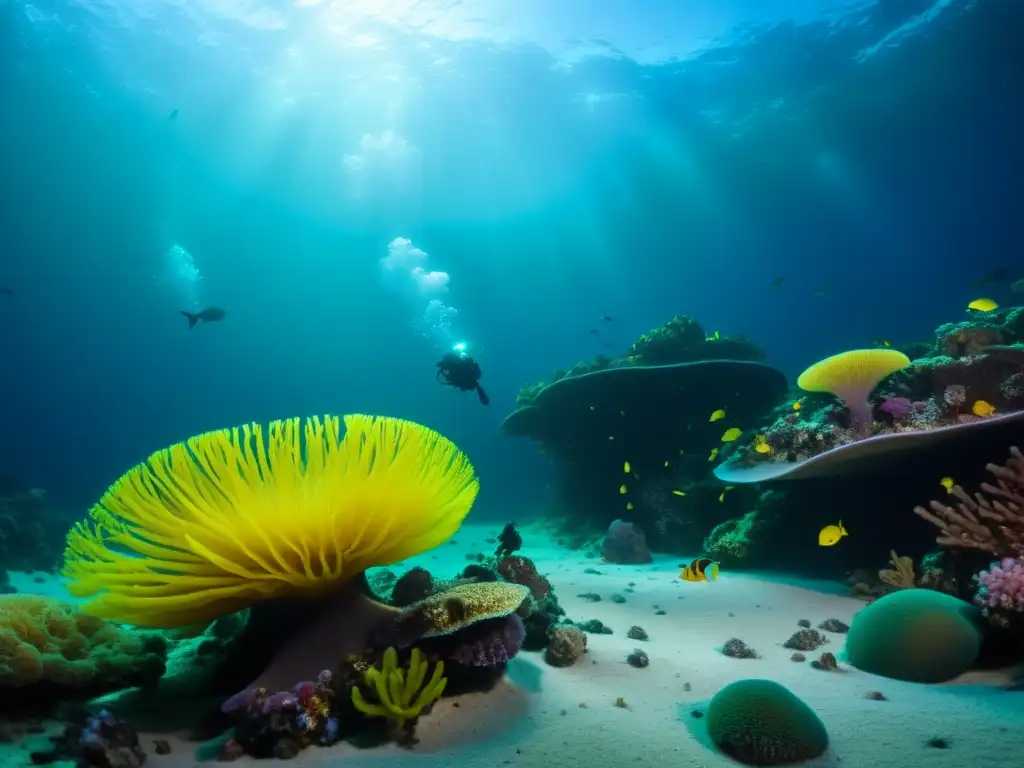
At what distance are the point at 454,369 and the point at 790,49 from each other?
26.4 metres

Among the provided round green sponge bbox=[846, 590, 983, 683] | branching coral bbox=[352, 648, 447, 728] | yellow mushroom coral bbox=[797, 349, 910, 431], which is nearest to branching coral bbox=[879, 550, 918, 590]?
round green sponge bbox=[846, 590, 983, 683]

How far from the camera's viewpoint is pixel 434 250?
57.4 metres

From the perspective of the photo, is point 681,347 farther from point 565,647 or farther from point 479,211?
point 479,211

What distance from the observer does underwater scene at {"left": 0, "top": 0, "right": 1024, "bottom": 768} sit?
265 centimetres

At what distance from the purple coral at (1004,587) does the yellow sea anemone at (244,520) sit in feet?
12.7

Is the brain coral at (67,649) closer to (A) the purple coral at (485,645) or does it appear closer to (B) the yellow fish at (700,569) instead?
(A) the purple coral at (485,645)

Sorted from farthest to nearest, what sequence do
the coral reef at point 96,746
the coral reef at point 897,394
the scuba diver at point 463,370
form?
the scuba diver at point 463,370 < the coral reef at point 897,394 < the coral reef at point 96,746

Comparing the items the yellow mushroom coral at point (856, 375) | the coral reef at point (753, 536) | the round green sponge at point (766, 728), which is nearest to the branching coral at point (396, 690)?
the round green sponge at point (766, 728)

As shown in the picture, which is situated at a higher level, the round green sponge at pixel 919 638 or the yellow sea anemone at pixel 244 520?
the yellow sea anemone at pixel 244 520

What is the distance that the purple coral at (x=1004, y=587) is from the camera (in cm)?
344

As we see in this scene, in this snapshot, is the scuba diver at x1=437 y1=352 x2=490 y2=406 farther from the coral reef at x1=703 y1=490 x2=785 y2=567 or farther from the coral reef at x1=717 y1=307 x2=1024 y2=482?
the coral reef at x1=703 y1=490 x2=785 y2=567

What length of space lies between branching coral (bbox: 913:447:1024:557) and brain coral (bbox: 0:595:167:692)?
5.53 metres

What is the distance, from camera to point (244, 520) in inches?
97.0

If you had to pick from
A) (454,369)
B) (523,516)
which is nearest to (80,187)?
(523,516)
